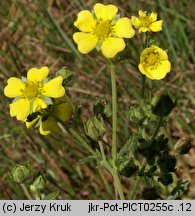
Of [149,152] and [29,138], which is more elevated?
[149,152]

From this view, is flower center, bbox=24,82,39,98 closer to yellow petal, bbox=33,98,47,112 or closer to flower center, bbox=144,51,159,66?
yellow petal, bbox=33,98,47,112

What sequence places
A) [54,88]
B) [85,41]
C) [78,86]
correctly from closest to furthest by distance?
[54,88]
[85,41]
[78,86]

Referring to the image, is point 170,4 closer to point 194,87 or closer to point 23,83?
point 194,87

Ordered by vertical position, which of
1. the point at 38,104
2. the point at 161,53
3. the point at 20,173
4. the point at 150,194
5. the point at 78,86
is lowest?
the point at 78,86

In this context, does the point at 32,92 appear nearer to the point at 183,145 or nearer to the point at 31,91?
the point at 31,91

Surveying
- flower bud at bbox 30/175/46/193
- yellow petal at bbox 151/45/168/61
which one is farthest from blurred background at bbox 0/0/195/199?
yellow petal at bbox 151/45/168/61

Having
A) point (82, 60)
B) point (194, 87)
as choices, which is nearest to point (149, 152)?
point (194, 87)

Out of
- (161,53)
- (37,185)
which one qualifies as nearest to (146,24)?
(161,53)

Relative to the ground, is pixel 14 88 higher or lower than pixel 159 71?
higher
